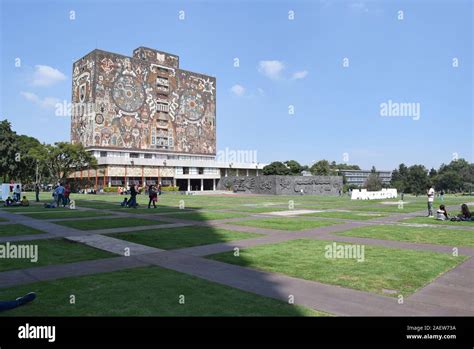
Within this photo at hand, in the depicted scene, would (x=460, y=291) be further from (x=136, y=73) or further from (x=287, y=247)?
(x=136, y=73)

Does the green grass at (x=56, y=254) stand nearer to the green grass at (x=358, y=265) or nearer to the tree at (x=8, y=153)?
the green grass at (x=358, y=265)

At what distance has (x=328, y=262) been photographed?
9117 millimetres

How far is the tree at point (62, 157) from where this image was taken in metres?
60.1

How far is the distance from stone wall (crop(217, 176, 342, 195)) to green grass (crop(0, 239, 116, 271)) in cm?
5565

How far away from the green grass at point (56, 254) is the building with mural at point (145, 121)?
70710 millimetres

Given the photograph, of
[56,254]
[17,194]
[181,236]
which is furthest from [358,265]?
[17,194]

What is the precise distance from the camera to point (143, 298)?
6102 mm

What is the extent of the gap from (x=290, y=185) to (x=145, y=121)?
154 ft

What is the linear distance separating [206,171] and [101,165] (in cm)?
2941

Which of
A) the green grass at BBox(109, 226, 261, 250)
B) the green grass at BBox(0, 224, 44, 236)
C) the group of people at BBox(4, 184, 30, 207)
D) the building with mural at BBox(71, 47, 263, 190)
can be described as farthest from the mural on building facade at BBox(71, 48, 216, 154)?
the green grass at BBox(109, 226, 261, 250)

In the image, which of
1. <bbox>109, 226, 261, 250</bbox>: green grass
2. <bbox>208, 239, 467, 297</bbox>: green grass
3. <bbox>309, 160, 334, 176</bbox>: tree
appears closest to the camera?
<bbox>208, 239, 467, 297</bbox>: green grass

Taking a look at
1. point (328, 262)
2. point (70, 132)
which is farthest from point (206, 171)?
point (328, 262)

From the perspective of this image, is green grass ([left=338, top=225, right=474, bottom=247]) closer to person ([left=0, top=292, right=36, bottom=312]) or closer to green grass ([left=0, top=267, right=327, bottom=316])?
green grass ([left=0, top=267, right=327, bottom=316])

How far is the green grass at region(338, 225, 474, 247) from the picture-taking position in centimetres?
1248
